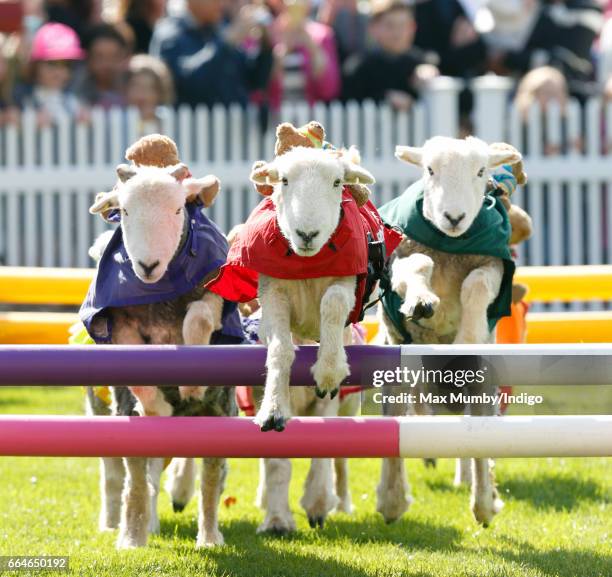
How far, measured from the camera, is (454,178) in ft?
18.9

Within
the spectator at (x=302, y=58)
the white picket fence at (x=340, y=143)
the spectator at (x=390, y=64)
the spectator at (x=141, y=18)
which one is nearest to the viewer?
the spectator at (x=302, y=58)

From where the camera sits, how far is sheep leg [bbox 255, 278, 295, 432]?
4816mm

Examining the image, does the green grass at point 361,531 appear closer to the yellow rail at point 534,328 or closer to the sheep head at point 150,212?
the yellow rail at point 534,328

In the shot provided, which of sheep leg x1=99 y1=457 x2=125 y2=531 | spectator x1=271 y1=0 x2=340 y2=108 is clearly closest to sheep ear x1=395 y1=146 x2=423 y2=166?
sheep leg x1=99 y1=457 x2=125 y2=531

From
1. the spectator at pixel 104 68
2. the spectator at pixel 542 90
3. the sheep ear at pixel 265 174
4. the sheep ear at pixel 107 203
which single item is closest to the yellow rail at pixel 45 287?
the sheep ear at pixel 107 203

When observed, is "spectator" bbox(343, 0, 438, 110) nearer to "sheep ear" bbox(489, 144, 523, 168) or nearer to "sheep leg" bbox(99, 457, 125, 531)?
"sheep ear" bbox(489, 144, 523, 168)

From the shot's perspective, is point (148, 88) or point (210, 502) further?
point (148, 88)

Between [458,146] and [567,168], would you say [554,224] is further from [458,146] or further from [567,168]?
[458,146]

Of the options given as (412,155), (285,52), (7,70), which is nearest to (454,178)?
(412,155)

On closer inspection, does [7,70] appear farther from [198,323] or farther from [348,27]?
[198,323]

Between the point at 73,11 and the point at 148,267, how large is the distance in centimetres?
684

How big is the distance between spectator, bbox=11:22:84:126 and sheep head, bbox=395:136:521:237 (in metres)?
5.73

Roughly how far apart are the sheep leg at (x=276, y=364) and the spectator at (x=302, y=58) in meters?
5.84

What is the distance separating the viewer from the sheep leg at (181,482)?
6617 mm
